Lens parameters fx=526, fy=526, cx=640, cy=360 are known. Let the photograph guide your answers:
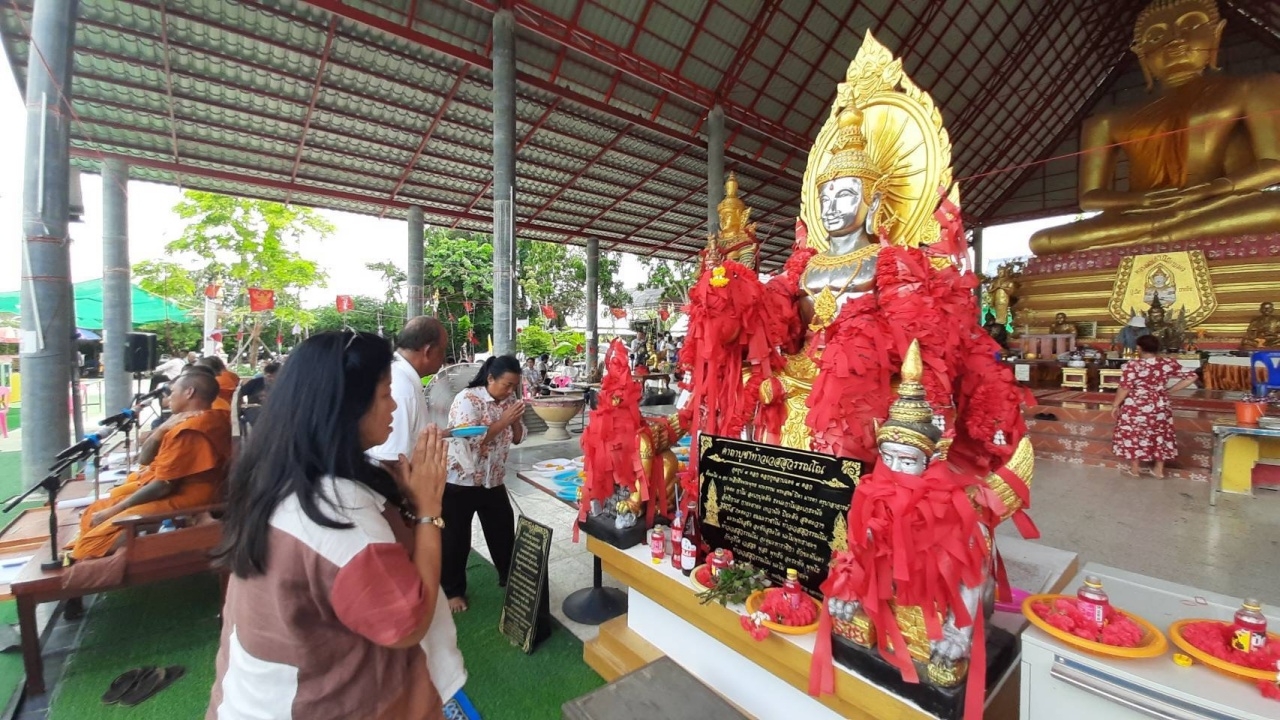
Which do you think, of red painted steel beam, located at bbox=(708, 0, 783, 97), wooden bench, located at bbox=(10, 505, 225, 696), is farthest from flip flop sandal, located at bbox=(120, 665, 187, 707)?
red painted steel beam, located at bbox=(708, 0, 783, 97)

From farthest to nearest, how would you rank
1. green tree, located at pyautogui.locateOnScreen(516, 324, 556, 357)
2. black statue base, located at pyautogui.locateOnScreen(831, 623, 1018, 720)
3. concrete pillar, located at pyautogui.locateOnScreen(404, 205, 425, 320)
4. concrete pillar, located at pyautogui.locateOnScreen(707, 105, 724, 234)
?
green tree, located at pyautogui.locateOnScreen(516, 324, 556, 357)
concrete pillar, located at pyautogui.locateOnScreen(404, 205, 425, 320)
concrete pillar, located at pyautogui.locateOnScreen(707, 105, 724, 234)
black statue base, located at pyautogui.locateOnScreen(831, 623, 1018, 720)

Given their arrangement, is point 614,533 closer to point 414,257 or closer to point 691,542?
point 691,542

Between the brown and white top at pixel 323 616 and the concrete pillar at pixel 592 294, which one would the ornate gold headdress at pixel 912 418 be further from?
the concrete pillar at pixel 592 294

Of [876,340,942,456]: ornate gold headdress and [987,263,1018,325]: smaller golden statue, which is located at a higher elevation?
[987,263,1018,325]: smaller golden statue

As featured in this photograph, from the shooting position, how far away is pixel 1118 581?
6.83 feet

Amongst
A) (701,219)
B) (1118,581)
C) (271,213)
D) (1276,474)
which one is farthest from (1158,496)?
(271,213)

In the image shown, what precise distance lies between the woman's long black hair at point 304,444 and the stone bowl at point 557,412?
24.4 feet

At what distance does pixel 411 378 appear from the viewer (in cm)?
265

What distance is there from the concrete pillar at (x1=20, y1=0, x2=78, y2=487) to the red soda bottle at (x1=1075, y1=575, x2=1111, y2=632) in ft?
24.5

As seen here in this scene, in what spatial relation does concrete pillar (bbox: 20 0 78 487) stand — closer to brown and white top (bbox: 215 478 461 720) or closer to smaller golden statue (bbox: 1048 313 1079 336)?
brown and white top (bbox: 215 478 461 720)

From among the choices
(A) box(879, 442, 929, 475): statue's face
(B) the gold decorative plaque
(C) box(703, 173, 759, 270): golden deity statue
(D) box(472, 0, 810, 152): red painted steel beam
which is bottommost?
(A) box(879, 442, 929, 475): statue's face

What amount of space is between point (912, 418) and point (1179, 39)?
13387mm

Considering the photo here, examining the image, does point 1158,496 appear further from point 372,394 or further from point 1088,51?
point 1088,51

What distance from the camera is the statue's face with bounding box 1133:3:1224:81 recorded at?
9359mm
